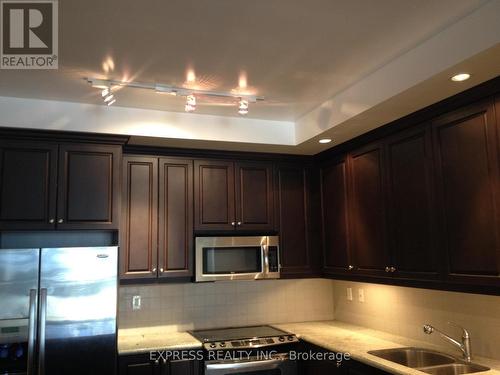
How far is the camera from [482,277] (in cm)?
225

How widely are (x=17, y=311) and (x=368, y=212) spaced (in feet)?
7.74

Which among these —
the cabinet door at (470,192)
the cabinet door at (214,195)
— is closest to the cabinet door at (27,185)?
the cabinet door at (214,195)

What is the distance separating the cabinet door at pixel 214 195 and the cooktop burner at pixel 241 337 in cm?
83

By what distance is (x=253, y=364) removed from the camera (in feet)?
10.5

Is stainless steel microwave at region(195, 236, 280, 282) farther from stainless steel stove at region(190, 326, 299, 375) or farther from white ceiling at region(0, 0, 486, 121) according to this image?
white ceiling at region(0, 0, 486, 121)

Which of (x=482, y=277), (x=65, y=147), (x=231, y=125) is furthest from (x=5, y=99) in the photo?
(x=482, y=277)

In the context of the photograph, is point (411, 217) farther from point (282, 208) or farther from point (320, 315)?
point (320, 315)

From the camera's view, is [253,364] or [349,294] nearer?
[253,364]

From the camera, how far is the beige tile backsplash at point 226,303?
11.8 ft

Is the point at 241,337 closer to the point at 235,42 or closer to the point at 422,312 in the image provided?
the point at 422,312

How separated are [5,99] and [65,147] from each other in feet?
1.54

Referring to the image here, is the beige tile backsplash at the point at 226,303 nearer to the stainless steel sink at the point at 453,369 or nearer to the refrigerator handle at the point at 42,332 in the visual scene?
the refrigerator handle at the point at 42,332

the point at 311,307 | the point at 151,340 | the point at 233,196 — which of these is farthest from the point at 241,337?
the point at 233,196

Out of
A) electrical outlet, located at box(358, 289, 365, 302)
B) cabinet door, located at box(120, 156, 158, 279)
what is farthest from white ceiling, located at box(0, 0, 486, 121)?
electrical outlet, located at box(358, 289, 365, 302)
